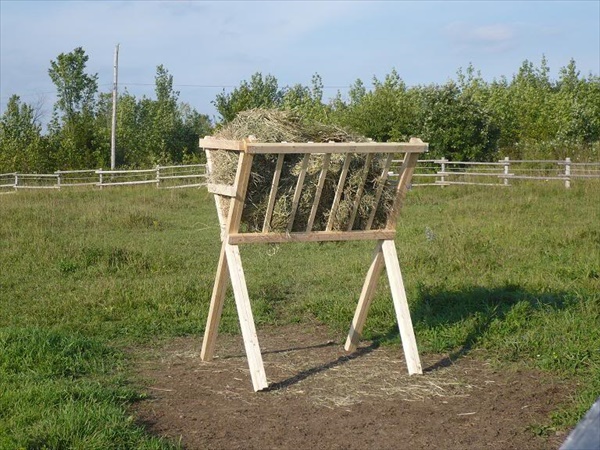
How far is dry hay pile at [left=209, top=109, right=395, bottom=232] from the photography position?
692 cm

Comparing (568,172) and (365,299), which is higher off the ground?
(568,172)

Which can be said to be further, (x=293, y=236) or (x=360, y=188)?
(x=360, y=188)

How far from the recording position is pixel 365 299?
776cm

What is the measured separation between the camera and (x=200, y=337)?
337 inches

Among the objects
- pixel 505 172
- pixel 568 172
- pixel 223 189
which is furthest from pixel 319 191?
pixel 505 172

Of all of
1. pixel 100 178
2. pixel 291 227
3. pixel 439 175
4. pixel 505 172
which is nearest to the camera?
pixel 291 227

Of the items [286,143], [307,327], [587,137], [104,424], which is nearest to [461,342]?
[307,327]

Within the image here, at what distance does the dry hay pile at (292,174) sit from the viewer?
6918 mm

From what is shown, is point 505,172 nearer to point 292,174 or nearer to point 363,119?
point 363,119

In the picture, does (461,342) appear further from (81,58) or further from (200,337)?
(81,58)

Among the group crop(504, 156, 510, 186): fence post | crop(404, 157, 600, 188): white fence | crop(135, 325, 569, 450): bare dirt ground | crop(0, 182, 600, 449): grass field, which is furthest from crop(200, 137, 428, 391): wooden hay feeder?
crop(504, 156, 510, 186): fence post

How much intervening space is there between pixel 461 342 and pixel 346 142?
231 centimetres

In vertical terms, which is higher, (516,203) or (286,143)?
(286,143)

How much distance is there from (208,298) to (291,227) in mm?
3479
